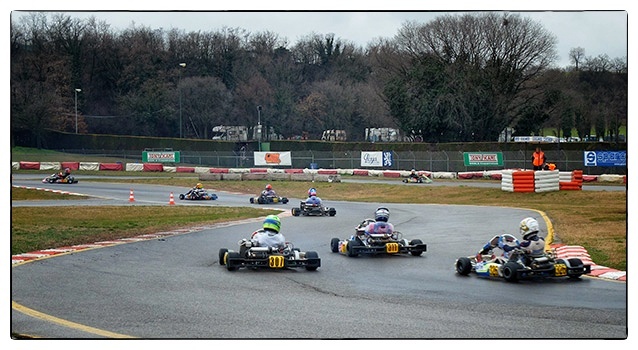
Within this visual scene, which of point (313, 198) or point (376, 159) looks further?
point (376, 159)

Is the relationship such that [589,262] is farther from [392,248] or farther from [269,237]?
[269,237]

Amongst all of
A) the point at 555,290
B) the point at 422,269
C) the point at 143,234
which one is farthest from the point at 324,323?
the point at 143,234

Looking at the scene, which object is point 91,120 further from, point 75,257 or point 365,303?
point 365,303

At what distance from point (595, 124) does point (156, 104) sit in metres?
15.4

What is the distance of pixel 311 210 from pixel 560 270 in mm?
17695

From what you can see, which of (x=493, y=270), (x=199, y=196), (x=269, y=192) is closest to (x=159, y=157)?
(x=269, y=192)

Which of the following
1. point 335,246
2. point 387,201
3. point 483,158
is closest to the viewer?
point 335,246

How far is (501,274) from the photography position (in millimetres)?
19750

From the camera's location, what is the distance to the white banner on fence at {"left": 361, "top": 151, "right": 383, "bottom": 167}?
44.2 meters

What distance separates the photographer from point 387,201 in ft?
147

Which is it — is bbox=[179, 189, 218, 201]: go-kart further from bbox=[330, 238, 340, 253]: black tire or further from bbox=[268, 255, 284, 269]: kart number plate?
bbox=[268, 255, 284, 269]: kart number plate

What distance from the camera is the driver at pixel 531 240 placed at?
19.5m

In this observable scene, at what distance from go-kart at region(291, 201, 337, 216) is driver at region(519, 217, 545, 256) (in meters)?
17.0

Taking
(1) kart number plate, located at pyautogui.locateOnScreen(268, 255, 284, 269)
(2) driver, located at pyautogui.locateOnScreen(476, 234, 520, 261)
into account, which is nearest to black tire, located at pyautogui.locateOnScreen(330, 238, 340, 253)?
(1) kart number plate, located at pyautogui.locateOnScreen(268, 255, 284, 269)
